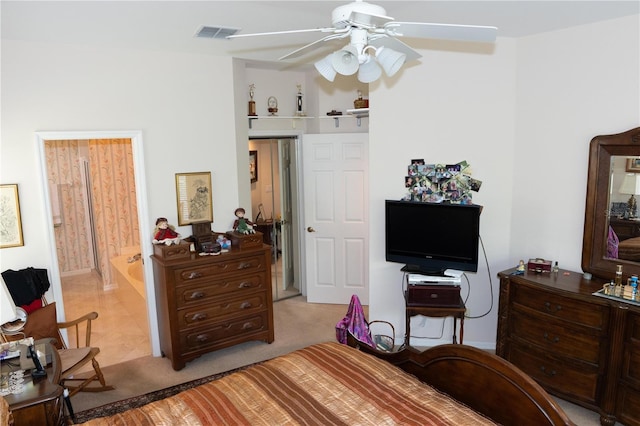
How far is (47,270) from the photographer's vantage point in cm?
372

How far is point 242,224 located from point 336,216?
1399 millimetres

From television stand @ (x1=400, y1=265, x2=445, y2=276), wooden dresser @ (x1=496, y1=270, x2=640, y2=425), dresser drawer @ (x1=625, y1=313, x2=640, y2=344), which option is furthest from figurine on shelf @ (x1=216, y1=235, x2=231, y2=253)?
dresser drawer @ (x1=625, y1=313, x2=640, y2=344)

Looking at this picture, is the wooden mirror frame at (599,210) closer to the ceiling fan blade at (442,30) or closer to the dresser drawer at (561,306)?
the dresser drawer at (561,306)

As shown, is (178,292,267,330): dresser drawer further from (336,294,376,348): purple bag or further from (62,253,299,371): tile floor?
(336,294,376,348): purple bag

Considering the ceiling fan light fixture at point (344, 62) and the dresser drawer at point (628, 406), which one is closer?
the ceiling fan light fixture at point (344, 62)

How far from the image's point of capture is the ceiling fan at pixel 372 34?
1.69 m

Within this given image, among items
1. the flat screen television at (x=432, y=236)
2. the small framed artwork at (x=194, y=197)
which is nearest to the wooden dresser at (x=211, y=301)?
the small framed artwork at (x=194, y=197)

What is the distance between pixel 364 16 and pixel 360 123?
3.60 m

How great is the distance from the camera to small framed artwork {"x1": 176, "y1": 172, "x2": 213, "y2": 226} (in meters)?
4.27

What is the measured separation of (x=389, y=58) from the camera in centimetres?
200

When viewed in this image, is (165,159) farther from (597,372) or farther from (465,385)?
(597,372)

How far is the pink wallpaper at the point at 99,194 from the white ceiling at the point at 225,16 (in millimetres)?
2754

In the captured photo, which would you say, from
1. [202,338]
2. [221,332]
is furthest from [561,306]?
[202,338]

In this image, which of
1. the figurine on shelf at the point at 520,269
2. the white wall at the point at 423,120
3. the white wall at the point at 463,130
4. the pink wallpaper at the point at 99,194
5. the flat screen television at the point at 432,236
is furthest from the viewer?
the pink wallpaper at the point at 99,194
